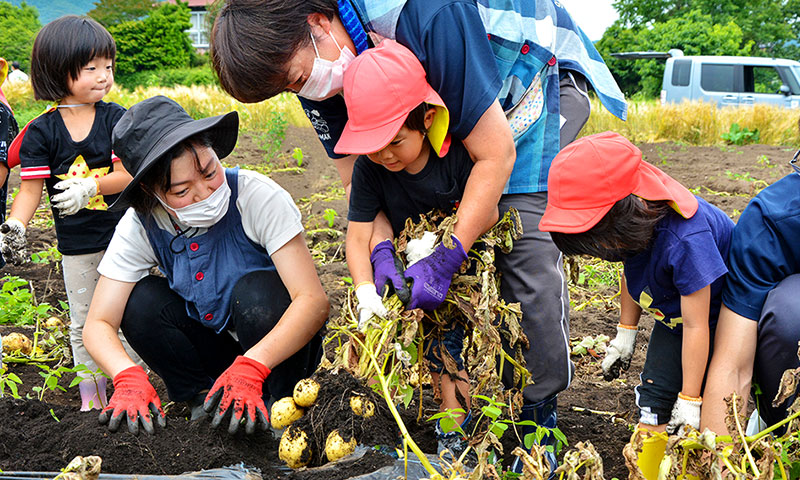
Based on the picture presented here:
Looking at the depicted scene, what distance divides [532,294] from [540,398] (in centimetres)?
29

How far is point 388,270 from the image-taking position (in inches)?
77.2

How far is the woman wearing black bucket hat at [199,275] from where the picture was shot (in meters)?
2.14

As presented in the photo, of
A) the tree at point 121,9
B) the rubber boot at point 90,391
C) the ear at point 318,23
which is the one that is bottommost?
the rubber boot at point 90,391

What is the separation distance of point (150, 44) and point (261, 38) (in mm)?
31622

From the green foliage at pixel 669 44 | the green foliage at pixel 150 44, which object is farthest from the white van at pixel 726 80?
the green foliage at pixel 150 44

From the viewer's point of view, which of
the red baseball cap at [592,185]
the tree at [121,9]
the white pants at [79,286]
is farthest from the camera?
the tree at [121,9]

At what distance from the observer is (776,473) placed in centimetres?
143

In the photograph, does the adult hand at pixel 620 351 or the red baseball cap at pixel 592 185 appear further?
the adult hand at pixel 620 351

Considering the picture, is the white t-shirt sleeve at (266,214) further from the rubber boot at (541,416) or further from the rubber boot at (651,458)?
the rubber boot at (651,458)

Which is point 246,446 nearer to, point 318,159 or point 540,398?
point 540,398

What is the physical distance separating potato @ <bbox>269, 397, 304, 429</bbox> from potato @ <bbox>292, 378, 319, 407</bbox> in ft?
0.13

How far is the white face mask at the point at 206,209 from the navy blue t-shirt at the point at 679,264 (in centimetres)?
127

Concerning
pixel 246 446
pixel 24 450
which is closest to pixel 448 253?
pixel 246 446

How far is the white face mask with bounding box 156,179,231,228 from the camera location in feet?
7.18
